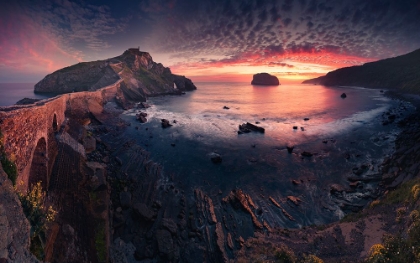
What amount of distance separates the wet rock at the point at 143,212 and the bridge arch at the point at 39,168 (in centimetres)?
774

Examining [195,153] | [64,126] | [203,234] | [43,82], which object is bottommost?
[203,234]

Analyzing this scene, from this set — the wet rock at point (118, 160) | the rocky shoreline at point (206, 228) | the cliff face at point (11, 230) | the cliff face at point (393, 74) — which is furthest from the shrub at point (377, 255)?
the cliff face at point (393, 74)

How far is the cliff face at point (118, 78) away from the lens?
86.6 meters

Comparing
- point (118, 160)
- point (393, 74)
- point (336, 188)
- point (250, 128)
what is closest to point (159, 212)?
point (118, 160)

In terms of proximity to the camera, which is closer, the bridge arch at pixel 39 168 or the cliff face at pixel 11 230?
the cliff face at pixel 11 230

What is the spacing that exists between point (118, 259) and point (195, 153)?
752 inches

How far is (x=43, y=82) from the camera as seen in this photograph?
10200 cm

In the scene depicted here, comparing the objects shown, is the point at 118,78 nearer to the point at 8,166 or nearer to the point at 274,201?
the point at 8,166

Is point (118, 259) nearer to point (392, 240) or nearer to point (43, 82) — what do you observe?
point (392, 240)

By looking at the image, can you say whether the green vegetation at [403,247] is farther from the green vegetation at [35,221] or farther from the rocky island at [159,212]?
the green vegetation at [35,221]

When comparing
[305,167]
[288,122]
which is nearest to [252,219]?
[305,167]

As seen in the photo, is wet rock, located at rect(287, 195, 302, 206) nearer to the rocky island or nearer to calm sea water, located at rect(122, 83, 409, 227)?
the rocky island

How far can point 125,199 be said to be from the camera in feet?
59.7

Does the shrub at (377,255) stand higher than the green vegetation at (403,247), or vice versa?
the green vegetation at (403,247)
